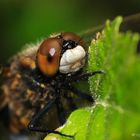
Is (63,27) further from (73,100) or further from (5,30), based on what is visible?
(73,100)

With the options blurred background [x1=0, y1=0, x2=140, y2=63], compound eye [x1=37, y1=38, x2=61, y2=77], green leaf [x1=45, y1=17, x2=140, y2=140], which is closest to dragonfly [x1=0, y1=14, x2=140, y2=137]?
compound eye [x1=37, y1=38, x2=61, y2=77]

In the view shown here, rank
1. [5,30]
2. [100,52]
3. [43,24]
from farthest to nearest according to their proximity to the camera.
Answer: [43,24]
[5,30]
[100,52]

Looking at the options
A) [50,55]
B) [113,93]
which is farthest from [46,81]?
[113,93]

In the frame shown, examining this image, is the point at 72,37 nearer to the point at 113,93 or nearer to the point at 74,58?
the point at 74,58

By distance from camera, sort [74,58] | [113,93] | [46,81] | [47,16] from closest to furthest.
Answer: [113,93]
[74,58]
[46,81]
[47,16]

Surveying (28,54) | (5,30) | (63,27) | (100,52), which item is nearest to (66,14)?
(63,27)

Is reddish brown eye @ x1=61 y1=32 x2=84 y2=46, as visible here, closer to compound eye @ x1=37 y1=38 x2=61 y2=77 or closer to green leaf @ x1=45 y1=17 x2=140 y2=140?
compound eye @ x1=37 y1=38 x2=61 y2=77
